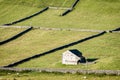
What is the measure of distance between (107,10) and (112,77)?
61.6 m

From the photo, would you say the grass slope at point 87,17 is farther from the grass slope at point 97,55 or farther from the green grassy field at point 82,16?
the grass slope at point 97,55

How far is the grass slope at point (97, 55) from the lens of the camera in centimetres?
Result: 5919

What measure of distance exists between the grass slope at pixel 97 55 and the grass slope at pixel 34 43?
4.10m

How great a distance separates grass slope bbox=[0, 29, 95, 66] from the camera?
231ft

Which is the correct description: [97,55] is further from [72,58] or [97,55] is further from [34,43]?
[34,43]

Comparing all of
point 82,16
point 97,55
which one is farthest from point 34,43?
point 82,16

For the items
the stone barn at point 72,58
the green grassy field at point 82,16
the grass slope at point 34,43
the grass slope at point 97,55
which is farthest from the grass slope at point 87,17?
the stone barn at point 72,58

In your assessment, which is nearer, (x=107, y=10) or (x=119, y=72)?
(x=119, y=72)

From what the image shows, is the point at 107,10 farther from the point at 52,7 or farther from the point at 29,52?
the point at 29,52

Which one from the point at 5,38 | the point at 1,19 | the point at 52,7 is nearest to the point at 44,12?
the point at 52,7

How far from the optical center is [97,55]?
67875 mm

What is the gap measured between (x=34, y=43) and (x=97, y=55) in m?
17.2

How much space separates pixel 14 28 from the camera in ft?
308

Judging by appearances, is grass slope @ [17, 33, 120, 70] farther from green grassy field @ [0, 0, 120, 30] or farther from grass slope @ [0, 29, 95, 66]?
green grassy field @ [0, 0, 120, 30]
